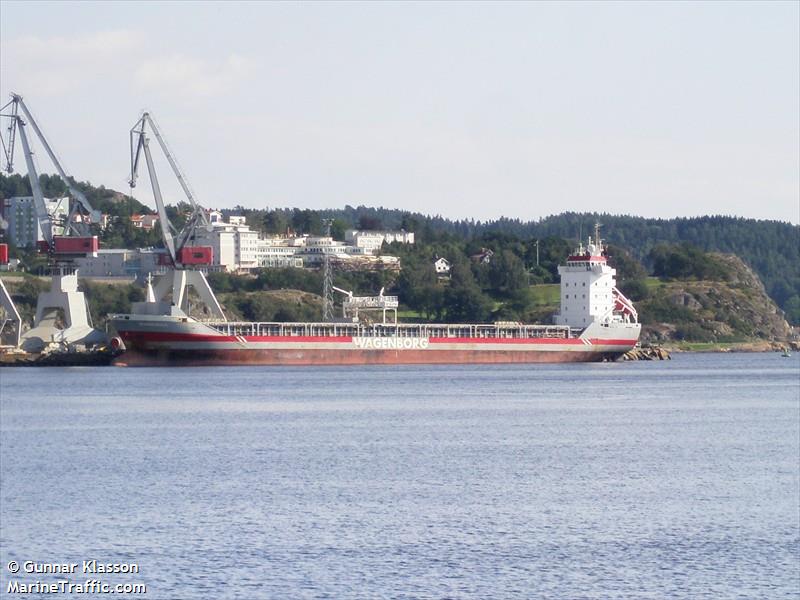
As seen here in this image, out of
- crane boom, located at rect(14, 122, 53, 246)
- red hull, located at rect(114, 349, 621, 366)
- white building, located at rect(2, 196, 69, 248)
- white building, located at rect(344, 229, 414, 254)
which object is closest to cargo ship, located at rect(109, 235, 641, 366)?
red hull, located at rect(114, 349, 621, 366)

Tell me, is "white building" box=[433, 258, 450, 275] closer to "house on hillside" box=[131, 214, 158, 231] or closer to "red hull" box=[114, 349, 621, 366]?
"house on hillside" box=[131, 214, 158, 231]

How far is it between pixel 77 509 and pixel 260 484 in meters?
3.92

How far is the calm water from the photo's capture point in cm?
1994

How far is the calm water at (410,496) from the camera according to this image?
1994cm

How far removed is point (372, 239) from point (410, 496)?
124 metres

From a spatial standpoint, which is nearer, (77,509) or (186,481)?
(77,509)

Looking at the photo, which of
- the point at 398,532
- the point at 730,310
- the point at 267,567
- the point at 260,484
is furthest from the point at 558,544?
the point at 730,310

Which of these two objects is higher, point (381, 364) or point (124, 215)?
point (124, 215)

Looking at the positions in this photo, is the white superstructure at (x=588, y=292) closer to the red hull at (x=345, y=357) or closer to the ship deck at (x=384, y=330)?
the ship deck at (x=384, y=330)

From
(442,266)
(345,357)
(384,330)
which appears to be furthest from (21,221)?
(345,357)

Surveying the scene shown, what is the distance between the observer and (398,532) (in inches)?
888

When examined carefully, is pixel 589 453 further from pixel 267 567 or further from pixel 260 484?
pixel 267 567

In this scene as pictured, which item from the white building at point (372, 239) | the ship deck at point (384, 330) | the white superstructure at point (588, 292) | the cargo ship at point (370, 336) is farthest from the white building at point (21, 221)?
the white superstructure at point (588, 292)

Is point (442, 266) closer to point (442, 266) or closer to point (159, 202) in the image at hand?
point (442, 266)
